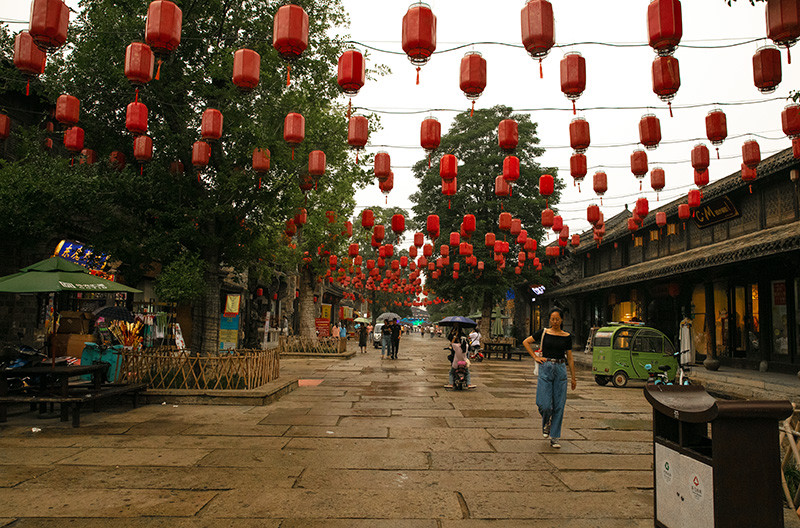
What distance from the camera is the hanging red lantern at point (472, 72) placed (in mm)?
9125

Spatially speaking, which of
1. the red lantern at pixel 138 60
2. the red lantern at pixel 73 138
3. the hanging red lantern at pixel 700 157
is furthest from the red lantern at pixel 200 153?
the hanging red lantern at pixel 700 157

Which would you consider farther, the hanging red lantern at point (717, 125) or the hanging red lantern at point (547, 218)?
the hanging red lantern at point (547, 218)

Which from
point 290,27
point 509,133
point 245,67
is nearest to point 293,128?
point 245,67

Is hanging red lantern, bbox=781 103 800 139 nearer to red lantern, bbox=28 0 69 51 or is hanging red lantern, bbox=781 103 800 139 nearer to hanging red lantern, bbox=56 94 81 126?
red lantern, bbox=28 0 69 51

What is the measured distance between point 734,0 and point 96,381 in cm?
1053

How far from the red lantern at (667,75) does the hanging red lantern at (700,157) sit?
418 cm

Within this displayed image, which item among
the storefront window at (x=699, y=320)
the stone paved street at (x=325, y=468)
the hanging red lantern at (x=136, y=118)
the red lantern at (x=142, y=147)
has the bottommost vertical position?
the stone paved street at (x=325, y=468)

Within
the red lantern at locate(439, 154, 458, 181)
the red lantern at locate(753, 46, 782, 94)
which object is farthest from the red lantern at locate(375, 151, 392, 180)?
the red lantern at locate(753, 46, 782, 94)

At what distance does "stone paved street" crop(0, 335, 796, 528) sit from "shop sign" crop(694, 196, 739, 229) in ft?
35.1

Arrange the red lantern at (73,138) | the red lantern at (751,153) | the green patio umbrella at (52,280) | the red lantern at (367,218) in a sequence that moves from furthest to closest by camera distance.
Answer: the red lantern at (367,218)
the red lantern at (751,153)
the red lantern at (73,138)
the green patio umbrella at (52,280)

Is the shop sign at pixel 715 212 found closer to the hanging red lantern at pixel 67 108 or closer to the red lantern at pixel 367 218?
the red lantern at pixel 367 218

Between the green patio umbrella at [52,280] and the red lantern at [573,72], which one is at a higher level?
the red lantern at [573,72]

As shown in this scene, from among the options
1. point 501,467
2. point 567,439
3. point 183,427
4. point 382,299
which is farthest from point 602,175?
point 382,299

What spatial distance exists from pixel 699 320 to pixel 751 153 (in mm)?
10030
